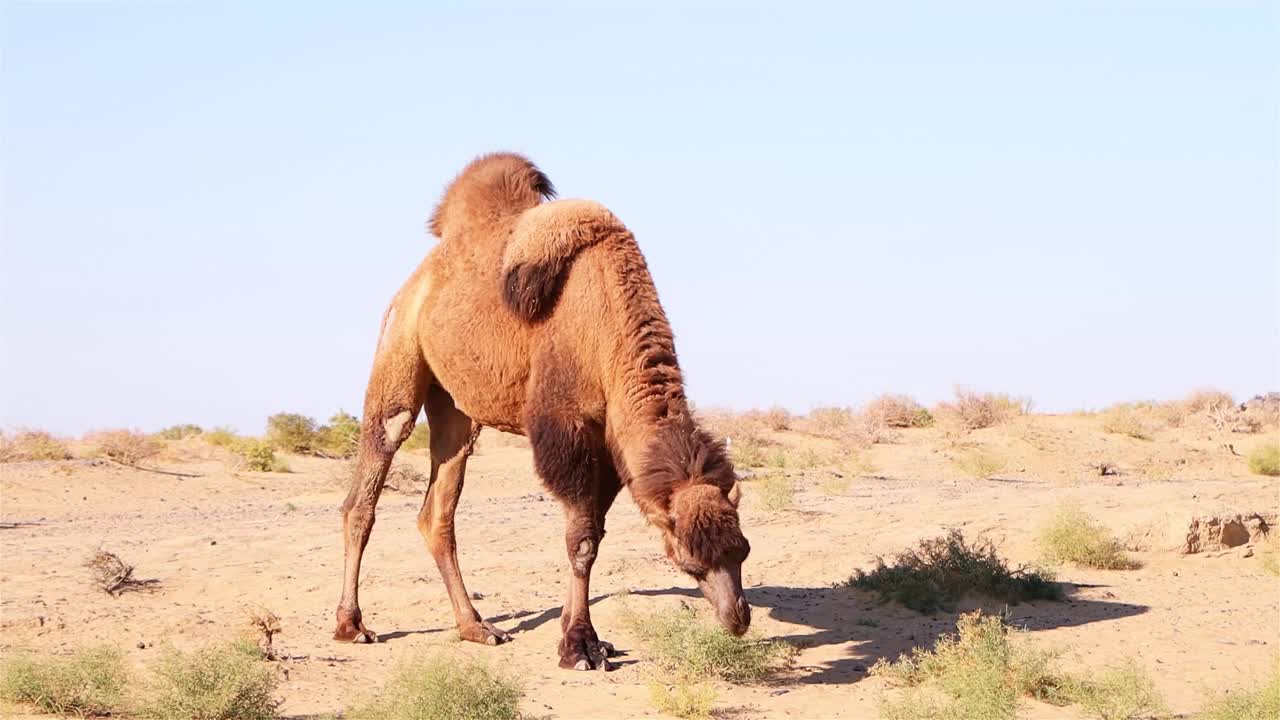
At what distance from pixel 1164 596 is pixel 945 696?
447 cm

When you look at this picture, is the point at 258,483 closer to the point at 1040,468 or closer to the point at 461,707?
the point at 1040,468

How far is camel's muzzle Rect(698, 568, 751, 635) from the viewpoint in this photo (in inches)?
320

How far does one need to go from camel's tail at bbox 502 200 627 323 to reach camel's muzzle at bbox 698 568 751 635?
2660mm

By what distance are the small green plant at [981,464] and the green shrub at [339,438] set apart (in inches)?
520

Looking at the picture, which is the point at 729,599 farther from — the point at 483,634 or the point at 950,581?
the point at 950,581

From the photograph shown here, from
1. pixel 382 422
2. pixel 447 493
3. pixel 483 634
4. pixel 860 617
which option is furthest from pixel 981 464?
pixel 483 634

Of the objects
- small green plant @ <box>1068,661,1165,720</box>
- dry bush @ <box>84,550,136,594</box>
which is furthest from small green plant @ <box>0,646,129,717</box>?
small green plant @ <box>1068,661,1165,720</box>

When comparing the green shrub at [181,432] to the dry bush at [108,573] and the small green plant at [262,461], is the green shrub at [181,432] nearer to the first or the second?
the small green plant at [262,461]

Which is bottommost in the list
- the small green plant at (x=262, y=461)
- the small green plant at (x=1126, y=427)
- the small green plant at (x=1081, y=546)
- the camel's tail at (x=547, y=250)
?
the small green plant at (x=1081, y=546)

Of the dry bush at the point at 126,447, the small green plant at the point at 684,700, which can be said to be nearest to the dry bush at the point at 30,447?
the dry bush at the point at 126,447

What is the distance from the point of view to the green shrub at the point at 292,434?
30.3 m

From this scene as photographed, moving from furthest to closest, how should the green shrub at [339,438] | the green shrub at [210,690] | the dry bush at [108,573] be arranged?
the green shrub at [339,438]
the dry bush at [108,573]
the green shrub at [210,690]

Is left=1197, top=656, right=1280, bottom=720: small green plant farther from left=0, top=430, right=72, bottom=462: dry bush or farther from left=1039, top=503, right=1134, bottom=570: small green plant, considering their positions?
left=0, top=430, right=72, bottom=462: dry bush

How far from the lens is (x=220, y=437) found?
A: 33.7 meters
